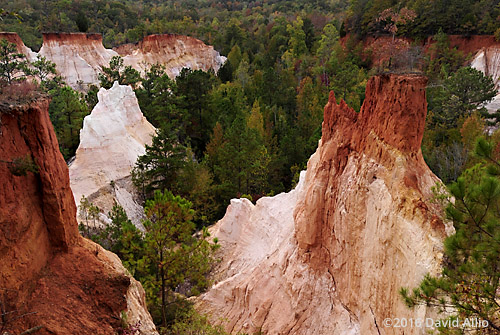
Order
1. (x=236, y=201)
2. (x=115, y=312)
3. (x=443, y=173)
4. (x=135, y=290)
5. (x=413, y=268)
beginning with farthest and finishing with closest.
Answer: (x=443, y=173), (x=236, y=201), (x=135, y=290), (x=115, y=312), (x=413, y=268)

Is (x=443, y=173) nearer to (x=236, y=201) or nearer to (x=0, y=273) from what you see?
(x=236, y=201)

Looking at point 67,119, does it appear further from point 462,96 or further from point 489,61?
point 489,61

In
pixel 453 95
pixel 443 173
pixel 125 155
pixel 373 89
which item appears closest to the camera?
pixel 373 89

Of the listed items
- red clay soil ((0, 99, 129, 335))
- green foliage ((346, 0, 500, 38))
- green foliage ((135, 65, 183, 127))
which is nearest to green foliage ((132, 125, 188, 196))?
green foliage ((135, 65, 183, 127))

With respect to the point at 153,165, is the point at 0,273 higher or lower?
lower

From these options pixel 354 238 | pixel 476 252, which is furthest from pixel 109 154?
pixel 476 252

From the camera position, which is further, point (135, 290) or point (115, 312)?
point (135, 290)

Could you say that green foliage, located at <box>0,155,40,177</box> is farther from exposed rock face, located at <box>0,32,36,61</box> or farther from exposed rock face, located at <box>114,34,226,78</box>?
exposed rock face, located at <box>114,34,226,78</box>

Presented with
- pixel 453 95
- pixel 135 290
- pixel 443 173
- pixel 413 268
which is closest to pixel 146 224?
pixel 135 290
